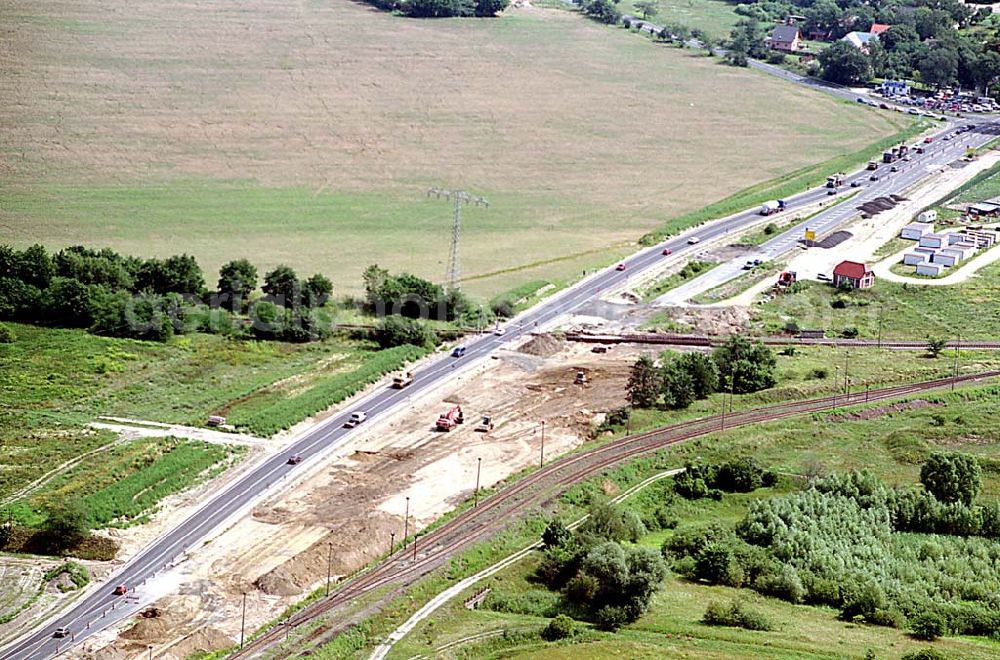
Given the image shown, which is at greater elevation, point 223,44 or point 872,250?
point 223,44

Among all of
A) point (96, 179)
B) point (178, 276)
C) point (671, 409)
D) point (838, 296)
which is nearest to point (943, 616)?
point (671, 409)

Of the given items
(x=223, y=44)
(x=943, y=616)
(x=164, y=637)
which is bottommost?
(x=164, y=637)

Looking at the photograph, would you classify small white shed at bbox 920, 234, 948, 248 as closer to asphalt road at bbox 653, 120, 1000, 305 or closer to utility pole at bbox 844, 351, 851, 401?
asphalt road at bbox 653, 120, 1000, 305

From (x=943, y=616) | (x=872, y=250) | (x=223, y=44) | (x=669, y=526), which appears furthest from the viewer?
(x=223, y=44)

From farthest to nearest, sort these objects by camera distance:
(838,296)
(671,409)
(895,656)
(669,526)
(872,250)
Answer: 1. (872,250)
2. (838,296)
3. (671,409)
4. (669,526)
5. (895,656)

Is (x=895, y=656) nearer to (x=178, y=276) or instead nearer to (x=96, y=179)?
(x=178, y=276)

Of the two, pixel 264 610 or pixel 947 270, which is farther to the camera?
pixel 947 270

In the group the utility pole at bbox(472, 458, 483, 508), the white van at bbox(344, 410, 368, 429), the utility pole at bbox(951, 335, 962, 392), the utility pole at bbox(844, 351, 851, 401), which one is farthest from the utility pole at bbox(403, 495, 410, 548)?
the utility pole at bbox(951, 335, 962, 392)
